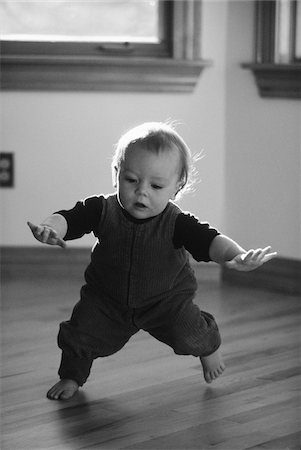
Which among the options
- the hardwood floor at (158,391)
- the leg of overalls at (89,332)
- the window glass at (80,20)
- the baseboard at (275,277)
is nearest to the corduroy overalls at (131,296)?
the leg of overalls at (89,332)

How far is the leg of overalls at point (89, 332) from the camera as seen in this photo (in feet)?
6.11

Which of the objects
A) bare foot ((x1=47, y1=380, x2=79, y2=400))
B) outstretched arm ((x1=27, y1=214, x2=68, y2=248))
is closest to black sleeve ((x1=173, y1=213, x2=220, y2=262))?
outstretched arm ((x1=27, y1=214, x2=68, y2=248))

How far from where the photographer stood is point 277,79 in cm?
282

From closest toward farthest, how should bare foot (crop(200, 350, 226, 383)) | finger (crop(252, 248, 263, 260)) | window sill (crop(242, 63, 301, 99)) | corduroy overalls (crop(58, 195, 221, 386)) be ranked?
finger (crop(252, 248, 263, 260)) < corduroy overalls (crop(58, 195, 221, 386)) < bare foot (crop(200, 350, 226, 383)) < window sill (crop(242, 63, 301, 99))

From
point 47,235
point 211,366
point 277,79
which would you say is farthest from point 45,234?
point 277,79

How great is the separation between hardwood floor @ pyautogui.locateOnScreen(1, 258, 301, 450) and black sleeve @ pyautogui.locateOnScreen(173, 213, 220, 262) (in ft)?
0.99

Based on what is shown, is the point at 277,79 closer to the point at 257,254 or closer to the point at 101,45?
the point at 101,45

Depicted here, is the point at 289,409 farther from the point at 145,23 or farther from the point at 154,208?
the point at 145,23

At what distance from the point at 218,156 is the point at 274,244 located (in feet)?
1.16

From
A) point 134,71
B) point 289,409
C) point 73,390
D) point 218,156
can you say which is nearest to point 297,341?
point 289,409

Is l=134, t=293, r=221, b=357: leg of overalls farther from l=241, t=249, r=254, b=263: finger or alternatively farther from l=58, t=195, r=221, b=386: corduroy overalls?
l=241, t=249, r=254, b=263: finger

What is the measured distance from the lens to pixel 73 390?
1848 millimetres

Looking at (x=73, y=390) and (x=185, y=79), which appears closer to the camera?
(x=73, y=390)

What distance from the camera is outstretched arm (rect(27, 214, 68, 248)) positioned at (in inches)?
66.9
